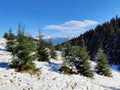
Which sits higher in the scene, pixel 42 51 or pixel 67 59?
pixel 42 51

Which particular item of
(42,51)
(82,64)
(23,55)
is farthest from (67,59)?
(23,55)

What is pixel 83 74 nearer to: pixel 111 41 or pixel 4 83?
pixel 4 83

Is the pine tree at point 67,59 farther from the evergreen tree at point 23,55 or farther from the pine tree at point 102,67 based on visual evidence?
the pine tree at point 102,67

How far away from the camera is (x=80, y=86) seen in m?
25.5

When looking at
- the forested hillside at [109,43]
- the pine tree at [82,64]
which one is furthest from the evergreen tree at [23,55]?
the forested hillside at [109,43]

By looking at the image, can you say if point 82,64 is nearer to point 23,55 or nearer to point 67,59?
point 67,59

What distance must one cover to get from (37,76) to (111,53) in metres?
93.7

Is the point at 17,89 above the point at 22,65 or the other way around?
the other way around

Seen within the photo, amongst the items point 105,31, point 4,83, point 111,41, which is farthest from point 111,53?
point 4,83

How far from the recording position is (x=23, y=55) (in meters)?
25.6

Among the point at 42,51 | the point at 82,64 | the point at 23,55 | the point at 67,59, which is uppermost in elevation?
the point at 42,51

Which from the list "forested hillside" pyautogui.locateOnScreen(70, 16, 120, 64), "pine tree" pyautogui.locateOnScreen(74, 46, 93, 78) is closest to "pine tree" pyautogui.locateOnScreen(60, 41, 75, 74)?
"pine tree" pyautogui.locateOnScreen(74, 46, 93, 78)

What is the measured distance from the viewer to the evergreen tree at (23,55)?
83.2ft

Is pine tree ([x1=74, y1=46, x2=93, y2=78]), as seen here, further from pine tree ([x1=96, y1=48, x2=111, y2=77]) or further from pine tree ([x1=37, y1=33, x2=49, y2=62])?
pine tree ([x1=96, y1=48, x2=111, y2=77])
